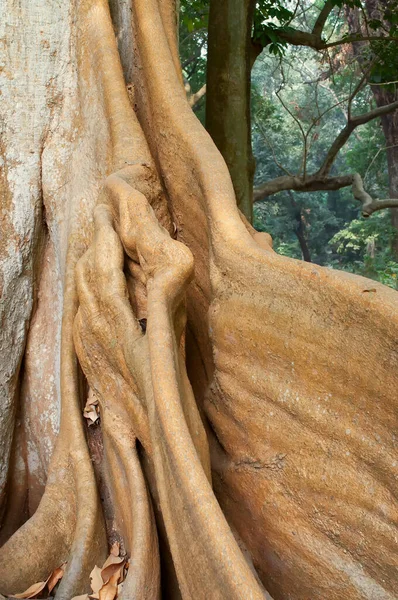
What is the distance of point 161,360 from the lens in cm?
196

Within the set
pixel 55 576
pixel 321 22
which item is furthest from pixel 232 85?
pixel 55 576

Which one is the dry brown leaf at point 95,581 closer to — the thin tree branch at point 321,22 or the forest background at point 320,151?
the thin tree branch at point 321,22

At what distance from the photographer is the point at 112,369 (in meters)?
2.37

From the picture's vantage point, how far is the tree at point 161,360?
1.88 meters

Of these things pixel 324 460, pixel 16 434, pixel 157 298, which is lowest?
pixel 16 434

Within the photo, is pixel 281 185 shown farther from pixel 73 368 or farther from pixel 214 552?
pixel 214 552

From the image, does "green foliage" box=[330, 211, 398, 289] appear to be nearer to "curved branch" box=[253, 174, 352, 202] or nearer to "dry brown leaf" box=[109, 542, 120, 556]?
"curved branch" box=[253, 174, 352, 202]

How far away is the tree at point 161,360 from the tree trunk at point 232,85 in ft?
4.51

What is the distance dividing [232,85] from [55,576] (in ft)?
11.3

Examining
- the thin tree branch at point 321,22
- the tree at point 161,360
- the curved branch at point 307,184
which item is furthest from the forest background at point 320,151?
the tree at point 161,360

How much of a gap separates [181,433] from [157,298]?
454mm

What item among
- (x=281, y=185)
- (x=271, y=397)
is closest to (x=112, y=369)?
(x=271, y=397)

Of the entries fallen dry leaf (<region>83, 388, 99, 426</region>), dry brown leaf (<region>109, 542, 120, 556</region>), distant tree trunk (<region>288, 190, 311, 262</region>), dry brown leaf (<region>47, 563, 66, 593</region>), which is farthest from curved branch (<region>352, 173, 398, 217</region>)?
distant tree trunk (<region>288, 190, 311, 262</region>)

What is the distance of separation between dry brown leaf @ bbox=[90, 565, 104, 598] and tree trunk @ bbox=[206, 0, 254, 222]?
309 centimetres
